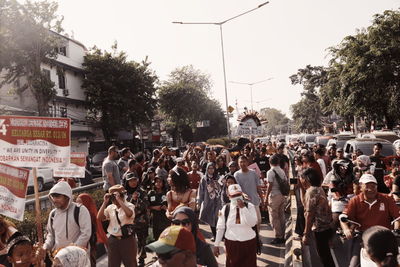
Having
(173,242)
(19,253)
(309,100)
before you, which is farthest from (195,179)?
(309,100)

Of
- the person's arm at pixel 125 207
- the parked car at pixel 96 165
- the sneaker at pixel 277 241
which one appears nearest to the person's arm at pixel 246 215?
the person's arm at pixel 125 207

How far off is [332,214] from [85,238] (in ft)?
11.7

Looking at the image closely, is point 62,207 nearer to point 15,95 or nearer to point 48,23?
point 48,23

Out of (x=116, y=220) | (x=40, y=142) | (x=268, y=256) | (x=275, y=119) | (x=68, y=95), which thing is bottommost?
(x=268, y=256)

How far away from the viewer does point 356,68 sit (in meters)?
21.6

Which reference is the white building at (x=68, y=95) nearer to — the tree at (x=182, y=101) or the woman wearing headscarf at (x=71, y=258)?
the tree at (x=182, y=101)

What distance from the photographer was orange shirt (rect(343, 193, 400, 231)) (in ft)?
14.5

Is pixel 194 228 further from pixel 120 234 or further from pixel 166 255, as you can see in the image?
pixel 120 234

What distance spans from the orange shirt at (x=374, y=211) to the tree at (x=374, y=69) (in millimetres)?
18215

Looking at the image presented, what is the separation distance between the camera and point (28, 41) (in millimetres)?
25344

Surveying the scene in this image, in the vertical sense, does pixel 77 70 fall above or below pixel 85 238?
above

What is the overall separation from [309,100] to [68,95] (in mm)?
47095

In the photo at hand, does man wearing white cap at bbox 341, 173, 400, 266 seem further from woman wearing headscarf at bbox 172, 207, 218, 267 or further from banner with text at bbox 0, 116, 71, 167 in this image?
banner with text at bbox 0, 116, 71, 167

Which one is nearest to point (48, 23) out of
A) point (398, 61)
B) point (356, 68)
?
point (356, 68)
